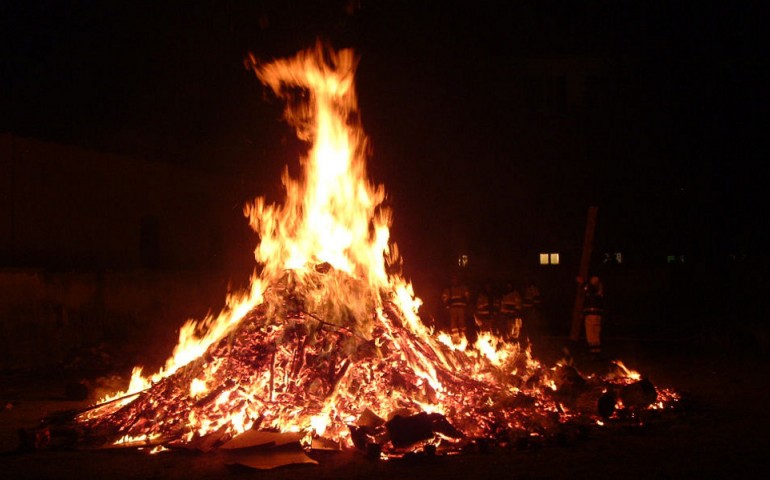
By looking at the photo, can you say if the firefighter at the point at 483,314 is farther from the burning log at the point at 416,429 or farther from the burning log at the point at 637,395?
the burning log at the point at 416,429

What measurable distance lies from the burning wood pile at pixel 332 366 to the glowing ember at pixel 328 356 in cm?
2

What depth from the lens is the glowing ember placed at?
8.33m

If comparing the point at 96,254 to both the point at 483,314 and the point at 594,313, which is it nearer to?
the point at 483,314

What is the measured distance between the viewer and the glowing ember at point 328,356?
8.33m

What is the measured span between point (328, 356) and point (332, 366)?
0.47ft

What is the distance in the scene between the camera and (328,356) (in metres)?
9.04

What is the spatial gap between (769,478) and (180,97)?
20.4m

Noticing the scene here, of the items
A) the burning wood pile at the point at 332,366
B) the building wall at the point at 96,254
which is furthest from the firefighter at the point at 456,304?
the burning wood pile at the point at 332,366

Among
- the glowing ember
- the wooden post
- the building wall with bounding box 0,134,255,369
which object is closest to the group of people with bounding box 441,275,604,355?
the wooden post

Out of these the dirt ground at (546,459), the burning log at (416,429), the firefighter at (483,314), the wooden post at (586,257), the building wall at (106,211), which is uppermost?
the building wall at (106,211)

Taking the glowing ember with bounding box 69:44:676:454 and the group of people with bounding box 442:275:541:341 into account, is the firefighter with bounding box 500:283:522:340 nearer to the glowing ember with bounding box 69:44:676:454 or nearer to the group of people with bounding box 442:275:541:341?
the group of people with bounding box 442:275:541:341

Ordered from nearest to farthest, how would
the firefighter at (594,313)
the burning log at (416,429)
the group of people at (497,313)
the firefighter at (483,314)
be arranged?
the burning log at (416,429), the firefighter at (594,313), the group of people at (497,313), the firefighter at (483,314)

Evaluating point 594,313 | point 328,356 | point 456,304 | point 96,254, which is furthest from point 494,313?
point 328,356

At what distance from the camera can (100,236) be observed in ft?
59.2
